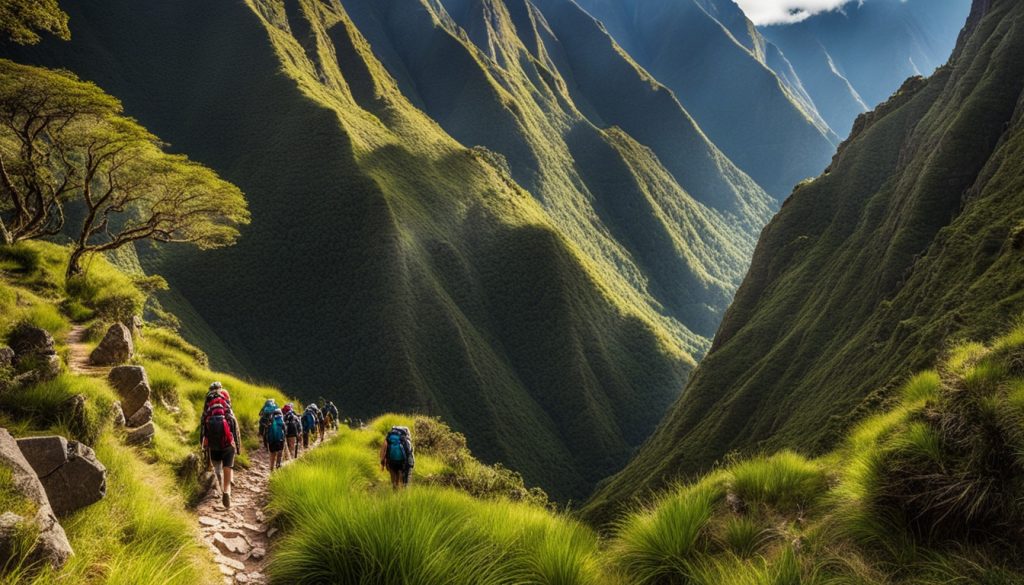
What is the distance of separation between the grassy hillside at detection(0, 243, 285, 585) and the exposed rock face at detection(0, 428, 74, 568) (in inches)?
5.5

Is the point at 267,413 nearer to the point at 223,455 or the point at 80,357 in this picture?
the point at 80,357

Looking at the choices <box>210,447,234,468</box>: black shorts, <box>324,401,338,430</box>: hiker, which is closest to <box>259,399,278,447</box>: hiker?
<box>210,447,234,468</box>: black shorts

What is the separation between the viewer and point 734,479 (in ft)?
26.5

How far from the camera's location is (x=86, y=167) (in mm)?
26359

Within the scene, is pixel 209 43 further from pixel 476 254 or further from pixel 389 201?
pixel 476 254

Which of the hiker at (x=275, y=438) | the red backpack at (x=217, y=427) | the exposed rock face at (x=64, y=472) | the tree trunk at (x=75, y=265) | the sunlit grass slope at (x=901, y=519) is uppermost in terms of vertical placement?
the sunlit grass slope at (x=901, y=519)

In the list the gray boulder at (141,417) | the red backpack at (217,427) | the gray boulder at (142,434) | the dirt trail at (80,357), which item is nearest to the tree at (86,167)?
the dirt trail at (80,357)

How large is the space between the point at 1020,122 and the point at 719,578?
58690 millimetres

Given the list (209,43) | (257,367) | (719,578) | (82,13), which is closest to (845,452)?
(719,578)

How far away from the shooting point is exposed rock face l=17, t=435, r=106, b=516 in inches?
248

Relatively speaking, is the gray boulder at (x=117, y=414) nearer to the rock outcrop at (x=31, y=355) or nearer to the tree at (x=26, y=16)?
the rock outcrop at (x=31, y=355)

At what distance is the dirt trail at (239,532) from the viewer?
6.92m

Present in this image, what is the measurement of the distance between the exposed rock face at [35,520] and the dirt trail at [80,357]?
8.14m

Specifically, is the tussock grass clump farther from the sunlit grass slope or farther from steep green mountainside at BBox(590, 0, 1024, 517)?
steep green mountainside at BBox(590, 0, 1024, 517)
